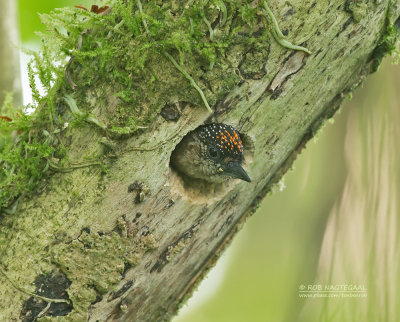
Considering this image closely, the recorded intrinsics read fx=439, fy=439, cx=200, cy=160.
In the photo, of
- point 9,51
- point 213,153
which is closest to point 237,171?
point 213,153

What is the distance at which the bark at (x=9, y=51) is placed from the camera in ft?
11.3

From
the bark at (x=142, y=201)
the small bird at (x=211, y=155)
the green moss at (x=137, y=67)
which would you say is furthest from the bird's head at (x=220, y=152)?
the green moss at (x=137, y=67)

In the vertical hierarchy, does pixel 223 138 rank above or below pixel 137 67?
below

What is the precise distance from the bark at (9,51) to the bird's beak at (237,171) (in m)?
1.87

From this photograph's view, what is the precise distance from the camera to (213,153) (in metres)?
3.04

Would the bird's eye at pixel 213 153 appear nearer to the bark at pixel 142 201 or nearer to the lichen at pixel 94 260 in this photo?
the bark at pixel 142 201

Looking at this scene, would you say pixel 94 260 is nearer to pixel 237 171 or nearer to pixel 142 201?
pixel 142 201

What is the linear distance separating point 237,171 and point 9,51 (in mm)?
2120

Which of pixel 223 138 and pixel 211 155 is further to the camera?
pixel 211 155

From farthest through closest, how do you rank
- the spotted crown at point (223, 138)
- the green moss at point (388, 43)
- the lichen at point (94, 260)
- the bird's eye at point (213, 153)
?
the bird's eye at point (213, 153), the spotted crown at point (223, 138), the green moss at point (388, 43), the lichen at point (94, 260)

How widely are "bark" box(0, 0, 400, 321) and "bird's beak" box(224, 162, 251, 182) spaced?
0.75ft

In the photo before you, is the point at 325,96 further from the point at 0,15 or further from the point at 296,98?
the point at 0,15

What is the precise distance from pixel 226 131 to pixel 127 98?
696 mm

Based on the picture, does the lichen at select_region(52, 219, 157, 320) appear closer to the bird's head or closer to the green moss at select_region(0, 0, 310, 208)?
the green moss at select_region(0, 0, 310, 208)
